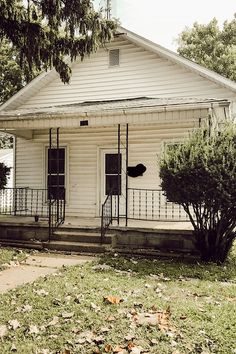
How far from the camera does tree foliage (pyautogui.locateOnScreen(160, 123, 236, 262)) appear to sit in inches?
304

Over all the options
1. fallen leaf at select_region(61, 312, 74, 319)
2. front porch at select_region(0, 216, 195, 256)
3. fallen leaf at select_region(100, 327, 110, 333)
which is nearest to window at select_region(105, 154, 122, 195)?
front porch at select_region(0, 216, 195, 256)

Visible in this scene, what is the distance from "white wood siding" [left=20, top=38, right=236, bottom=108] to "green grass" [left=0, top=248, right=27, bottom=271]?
707 cm

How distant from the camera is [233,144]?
7852 millimetres

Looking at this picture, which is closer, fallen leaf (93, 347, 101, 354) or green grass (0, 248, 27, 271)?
fallen leaf (93, 347, 101, 354)

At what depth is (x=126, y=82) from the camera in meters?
13.8

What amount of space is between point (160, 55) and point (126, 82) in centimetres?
157

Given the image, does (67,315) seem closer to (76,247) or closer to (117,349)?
(117,349)

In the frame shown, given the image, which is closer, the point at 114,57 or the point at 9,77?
the point at 114,57

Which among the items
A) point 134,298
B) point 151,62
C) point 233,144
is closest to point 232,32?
point 151,62

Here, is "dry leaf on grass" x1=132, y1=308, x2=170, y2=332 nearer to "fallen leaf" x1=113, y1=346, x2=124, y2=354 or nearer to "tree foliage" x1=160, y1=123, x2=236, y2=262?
"fallen leaf" x1=113, y1=346, x2=124, y2=354

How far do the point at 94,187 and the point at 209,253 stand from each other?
20.1 feet

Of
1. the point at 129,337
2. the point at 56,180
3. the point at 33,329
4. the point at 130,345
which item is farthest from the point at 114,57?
the point at 130,345

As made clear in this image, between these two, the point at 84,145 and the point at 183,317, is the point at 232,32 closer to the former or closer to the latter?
the point at 84,145

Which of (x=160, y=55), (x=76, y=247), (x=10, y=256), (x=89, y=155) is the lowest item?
(x=10, y=256)
